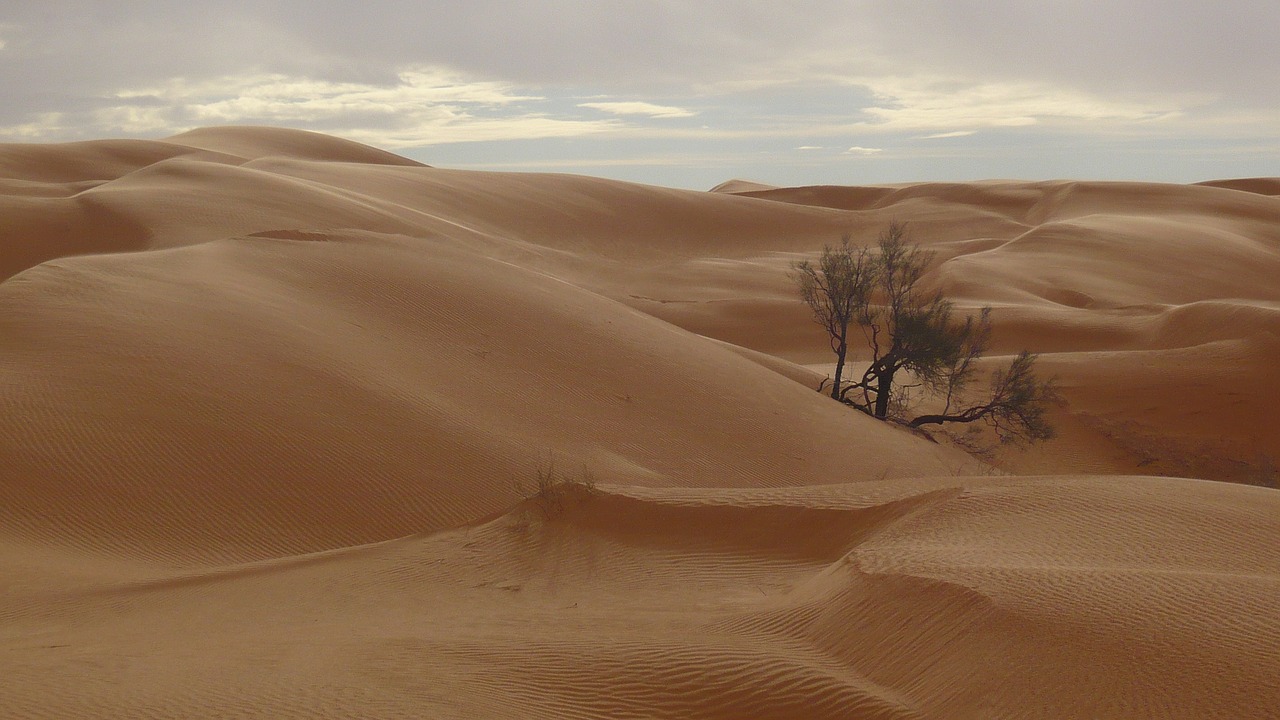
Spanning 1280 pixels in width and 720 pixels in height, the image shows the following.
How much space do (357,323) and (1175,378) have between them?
17.4 meters

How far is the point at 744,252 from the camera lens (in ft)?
172

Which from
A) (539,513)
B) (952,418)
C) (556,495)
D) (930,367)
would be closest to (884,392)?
(930,367)

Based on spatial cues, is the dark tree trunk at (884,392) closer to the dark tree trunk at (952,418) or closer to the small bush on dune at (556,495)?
the dark tree trunk at (952,418)

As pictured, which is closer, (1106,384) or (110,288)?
(110,288)

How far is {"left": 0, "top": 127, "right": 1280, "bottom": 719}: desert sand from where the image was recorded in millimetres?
5254

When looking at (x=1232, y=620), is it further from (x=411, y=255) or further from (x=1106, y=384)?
(x=1106, y=384)

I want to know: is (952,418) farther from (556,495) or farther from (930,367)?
A: (556,495)

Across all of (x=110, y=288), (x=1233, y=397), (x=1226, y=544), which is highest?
(x=110, y=288)

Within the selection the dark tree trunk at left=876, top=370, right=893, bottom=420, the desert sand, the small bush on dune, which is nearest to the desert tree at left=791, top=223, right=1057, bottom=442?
the dark tree trunk at left=876, top=370, right=893, bottom=420

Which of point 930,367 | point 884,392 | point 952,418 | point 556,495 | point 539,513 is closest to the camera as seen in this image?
point 539,513

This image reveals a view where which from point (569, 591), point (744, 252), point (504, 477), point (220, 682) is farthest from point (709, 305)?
point (220, 682)

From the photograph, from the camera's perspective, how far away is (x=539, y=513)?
30.5 ft

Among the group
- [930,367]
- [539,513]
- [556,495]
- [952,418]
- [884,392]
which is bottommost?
[952,418]

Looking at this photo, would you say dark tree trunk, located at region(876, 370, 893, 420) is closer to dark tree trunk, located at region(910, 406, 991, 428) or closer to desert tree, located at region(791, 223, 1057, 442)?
desert tree, located at region(791, 223, 1057, 442)
